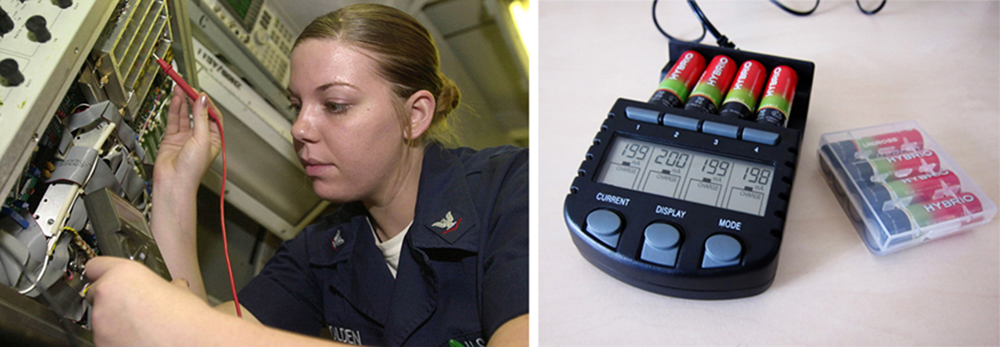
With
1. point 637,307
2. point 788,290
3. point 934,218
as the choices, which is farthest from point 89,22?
point 934,218

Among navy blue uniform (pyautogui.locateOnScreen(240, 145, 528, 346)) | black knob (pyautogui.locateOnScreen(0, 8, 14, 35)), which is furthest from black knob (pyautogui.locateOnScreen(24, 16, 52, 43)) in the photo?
navy blue uniform (pyautogui.locateOnScreen(240, 145, 528, 346))

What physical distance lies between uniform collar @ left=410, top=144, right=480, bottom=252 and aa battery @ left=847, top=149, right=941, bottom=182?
0.40 m

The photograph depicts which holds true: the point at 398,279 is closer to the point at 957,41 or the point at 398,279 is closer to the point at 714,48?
the point at 714,48

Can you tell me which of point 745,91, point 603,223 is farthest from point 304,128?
point 745,91

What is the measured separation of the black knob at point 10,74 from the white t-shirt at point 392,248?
306 mm

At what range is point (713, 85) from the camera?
2.56 feet

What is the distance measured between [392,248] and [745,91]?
433 millimetres

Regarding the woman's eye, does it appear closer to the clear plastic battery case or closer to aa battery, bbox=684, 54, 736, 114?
aa battery, bbox=684, 54, 736, 114

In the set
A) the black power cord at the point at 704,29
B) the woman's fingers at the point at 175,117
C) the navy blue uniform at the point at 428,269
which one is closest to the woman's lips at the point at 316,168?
the navy blue uniform at the point at 428,269

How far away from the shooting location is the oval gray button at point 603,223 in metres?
0.61

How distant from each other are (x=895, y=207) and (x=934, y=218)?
0.11ft

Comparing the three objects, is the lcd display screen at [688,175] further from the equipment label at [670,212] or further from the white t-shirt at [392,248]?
the white t-shirt at [392,248]

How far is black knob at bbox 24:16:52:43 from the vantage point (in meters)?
0.51

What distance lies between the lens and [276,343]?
45 centimetres
